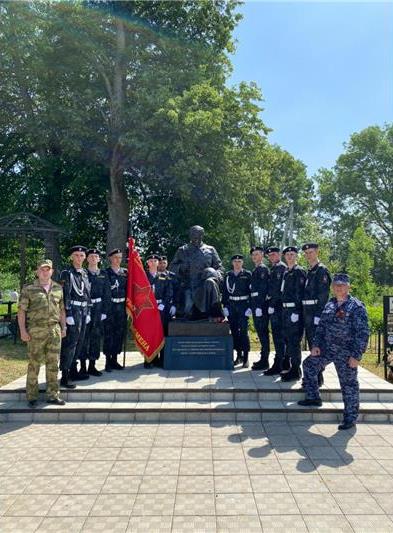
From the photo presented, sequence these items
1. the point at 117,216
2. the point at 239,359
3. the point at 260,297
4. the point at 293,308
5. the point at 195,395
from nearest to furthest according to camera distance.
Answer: the point at 195,395 < the point at 293,308 < the point at 260,297 < the point at 239,359 < the point at 117,216

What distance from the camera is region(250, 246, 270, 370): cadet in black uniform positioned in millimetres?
7754

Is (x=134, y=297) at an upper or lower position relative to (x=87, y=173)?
lower

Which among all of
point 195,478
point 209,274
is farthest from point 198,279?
point 195,478

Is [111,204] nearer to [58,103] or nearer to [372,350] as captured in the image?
[58,103]

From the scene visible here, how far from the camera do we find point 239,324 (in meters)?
8.24

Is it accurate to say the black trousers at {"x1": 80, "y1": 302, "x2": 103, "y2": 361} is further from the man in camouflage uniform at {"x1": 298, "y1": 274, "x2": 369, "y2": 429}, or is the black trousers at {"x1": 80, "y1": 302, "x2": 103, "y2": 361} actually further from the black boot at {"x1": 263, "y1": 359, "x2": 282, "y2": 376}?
the man in camouflage uniform at {"x1": 298, "y1": 274, "x2": 369, "y2": 429}

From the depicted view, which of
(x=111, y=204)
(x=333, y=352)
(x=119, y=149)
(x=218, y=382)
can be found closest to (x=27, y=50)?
(x=119, y=149)

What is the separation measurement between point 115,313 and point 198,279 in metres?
1.58

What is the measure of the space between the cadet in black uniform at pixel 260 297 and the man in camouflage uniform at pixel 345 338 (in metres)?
1.92

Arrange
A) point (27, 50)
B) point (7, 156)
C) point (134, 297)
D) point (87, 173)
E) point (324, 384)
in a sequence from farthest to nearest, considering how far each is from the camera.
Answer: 1. point (7, 156)
2. point (87, 173)
3. point (27, 50)
4. point (134, 297)
5. point (324, 384)

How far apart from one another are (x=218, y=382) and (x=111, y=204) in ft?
35.1

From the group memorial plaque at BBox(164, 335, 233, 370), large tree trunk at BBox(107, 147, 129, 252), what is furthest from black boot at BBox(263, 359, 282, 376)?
large tree trunk at BBox(107, 147, 129, 252)

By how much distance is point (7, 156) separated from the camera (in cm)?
1798

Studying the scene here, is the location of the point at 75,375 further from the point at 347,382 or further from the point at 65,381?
the point at 347,382
